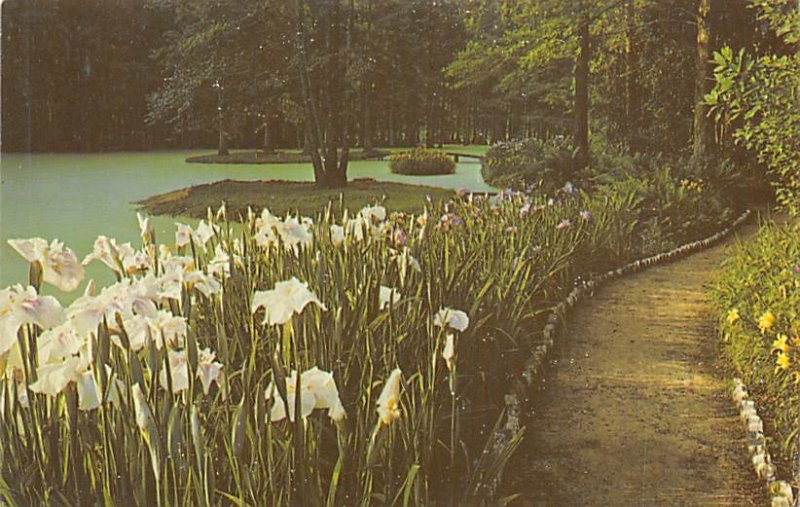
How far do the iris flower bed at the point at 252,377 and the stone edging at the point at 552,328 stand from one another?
0.07m

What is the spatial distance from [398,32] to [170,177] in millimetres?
1166

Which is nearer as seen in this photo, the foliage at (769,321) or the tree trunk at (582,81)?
the foliage at (769,321)

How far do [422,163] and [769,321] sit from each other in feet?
5.50

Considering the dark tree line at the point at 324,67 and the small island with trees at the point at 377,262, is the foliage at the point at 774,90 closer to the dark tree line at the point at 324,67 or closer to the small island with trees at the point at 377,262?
the small island with trees at the point at 377,262

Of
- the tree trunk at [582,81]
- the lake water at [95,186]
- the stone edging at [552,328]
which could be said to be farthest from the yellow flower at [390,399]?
the tree trunk at [582,81]

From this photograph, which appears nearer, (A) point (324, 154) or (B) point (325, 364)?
(B) point (325, 364)

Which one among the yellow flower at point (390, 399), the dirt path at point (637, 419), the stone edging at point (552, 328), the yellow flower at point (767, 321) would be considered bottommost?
the dirt path at point (637, 419)

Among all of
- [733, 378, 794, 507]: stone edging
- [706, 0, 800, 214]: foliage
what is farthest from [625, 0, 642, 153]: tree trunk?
[733, 378, 794, 507]: stone edging

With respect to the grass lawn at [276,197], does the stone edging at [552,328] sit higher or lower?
lower

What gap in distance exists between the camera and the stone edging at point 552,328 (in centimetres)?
293

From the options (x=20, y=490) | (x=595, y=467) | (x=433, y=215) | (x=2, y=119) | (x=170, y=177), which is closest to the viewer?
(x=20, y=490)

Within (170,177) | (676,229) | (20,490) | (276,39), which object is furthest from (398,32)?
(676,229)

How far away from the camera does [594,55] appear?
4.36 m

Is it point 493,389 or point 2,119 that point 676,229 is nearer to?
point 493,389
